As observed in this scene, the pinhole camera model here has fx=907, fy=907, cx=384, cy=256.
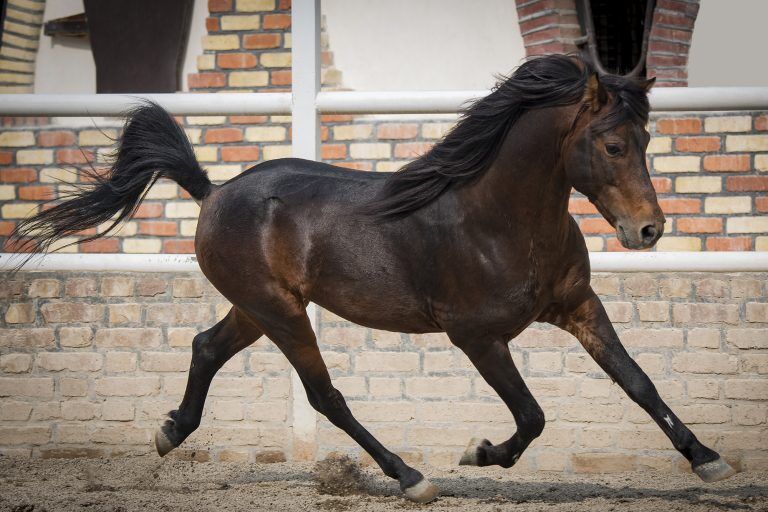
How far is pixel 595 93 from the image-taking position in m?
3.21

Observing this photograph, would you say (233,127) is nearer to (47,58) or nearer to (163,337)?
(163,337)

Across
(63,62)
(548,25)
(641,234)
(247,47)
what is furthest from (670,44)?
(63,62)

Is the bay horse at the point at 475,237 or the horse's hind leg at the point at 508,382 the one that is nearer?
the bay horse at the point at 475,237

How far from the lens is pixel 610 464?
4910 millimetres

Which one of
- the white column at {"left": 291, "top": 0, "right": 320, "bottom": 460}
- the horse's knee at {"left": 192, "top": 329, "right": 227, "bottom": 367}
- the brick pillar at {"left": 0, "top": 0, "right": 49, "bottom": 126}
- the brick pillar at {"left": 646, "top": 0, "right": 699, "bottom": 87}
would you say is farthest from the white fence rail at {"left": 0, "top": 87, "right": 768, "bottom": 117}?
the horse's knee at {"left": 192, "top": 329, "right": 227, "bottom": 367}

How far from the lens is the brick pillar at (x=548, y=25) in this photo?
18.0 feet

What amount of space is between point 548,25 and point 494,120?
2.31 m

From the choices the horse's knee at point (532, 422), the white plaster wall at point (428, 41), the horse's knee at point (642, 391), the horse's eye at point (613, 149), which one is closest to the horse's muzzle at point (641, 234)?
the horse's eye at point (613, 149)

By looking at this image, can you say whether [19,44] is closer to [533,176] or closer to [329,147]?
[329,147]

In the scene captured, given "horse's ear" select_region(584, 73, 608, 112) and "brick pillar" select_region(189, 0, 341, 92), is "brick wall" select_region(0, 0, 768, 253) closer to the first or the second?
"brick pillar" select_region(189, 0, 341, 92)

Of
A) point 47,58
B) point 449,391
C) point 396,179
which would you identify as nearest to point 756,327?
point 449,391

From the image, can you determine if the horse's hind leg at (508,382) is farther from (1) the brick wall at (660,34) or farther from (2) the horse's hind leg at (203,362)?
(1) the brick wall at (660,34)

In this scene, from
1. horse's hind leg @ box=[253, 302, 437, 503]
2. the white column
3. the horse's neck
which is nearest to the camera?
the horse's neck

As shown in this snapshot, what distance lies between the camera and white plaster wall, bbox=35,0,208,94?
6.94 meters
